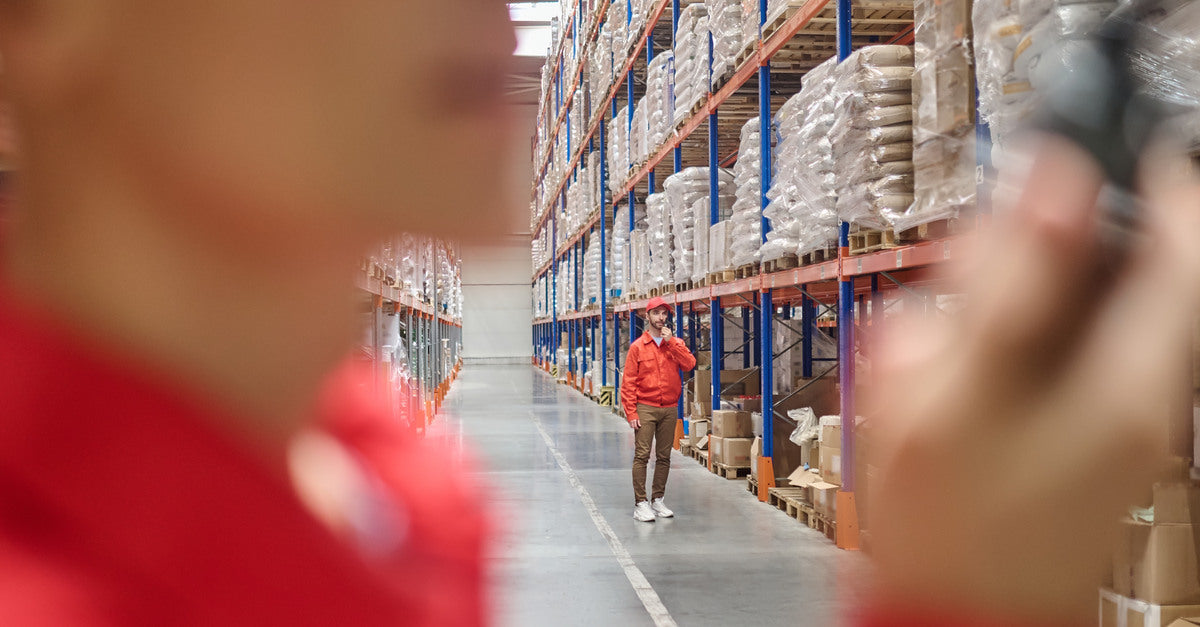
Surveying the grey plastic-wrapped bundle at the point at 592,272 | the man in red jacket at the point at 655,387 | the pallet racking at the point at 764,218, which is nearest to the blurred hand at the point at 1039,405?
the pallet racking at the point at 764,218

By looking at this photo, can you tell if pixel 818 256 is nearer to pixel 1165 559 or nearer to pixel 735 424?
pixel 735 424

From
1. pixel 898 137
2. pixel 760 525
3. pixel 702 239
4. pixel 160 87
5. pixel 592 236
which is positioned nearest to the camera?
pixel 160 87

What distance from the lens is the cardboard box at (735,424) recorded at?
8211mm

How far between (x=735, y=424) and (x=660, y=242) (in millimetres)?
2673

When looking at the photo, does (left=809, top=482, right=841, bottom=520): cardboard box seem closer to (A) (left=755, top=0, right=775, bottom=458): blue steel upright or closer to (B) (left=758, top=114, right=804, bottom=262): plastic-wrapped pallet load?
(A) (left=755, top=0, right=775, bottom=458): blue steel upright

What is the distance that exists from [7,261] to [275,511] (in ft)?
0.42

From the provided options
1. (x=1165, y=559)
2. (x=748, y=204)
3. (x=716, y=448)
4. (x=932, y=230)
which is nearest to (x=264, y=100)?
(x=1165, y=559)

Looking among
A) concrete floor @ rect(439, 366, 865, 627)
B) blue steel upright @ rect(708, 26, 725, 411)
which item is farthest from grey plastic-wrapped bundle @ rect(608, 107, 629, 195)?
concrete floor @ rect(439, 366, 865, 627)

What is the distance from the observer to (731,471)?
8102mm

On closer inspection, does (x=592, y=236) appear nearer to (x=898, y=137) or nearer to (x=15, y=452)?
(x=898, y=137)

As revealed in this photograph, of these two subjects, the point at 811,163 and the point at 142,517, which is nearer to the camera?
the point at 142,517

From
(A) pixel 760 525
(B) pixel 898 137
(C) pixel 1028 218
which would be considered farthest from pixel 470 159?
(A) pixel 760 525

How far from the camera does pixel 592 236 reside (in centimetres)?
1577

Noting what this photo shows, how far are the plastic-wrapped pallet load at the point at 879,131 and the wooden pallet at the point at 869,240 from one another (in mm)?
68
